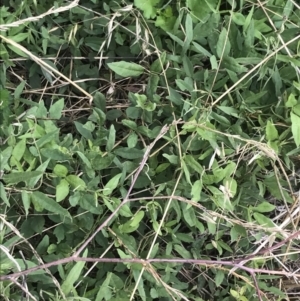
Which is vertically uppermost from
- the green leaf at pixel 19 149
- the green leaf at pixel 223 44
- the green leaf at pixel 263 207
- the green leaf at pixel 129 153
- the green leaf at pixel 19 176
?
the green leaf at pixel 223 44

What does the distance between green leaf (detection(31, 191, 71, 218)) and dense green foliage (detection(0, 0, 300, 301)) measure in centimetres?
1

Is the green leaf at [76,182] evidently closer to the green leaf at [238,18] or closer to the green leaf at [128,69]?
the green leaf at [128,69]

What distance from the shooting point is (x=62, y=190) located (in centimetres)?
97

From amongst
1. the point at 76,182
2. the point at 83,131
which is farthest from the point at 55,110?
the point at 76,182

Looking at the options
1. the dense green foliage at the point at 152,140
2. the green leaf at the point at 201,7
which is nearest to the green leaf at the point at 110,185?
the dense green foliage at the point at 152,140

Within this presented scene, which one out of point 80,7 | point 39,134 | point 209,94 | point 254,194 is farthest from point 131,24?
point 254,194

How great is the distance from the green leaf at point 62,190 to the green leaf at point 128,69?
0.92ft

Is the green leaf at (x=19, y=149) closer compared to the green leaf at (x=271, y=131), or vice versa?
the green leaf at (x=19, y=149)

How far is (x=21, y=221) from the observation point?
107cm

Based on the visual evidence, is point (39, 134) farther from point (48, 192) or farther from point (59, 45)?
point (59, 45)

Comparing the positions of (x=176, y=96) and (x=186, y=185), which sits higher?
(x=176, y=96)

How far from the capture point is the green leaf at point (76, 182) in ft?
3.22

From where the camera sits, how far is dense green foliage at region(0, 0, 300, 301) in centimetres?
102

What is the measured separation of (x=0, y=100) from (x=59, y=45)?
0.75ft
